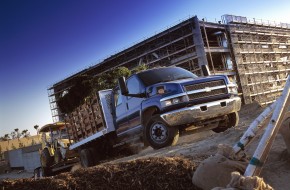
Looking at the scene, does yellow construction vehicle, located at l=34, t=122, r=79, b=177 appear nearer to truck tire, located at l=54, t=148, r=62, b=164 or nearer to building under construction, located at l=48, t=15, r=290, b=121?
truck tire, located at l=54, t=148, r=62, b=164

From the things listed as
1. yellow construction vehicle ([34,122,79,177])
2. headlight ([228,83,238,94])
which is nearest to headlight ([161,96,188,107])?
headlight ([228,83,238,94])

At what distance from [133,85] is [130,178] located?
16.1 feet

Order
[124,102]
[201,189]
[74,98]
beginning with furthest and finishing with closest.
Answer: [74,98] < [124,102] < [201,189]

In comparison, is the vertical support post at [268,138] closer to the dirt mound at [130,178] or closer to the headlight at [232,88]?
the dirt mound at [130,178]

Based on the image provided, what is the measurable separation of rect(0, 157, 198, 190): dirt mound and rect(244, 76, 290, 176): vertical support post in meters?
1.22

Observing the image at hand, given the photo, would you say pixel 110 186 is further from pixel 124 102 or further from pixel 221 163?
pixel 124 102

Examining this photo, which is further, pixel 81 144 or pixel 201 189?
pixel 81 144

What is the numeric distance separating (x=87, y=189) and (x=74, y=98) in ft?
135

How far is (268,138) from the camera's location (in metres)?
3.13

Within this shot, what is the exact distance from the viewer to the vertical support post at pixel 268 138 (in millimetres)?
2936

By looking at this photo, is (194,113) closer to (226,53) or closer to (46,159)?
(46,159)

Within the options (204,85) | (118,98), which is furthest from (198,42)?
(204,85)

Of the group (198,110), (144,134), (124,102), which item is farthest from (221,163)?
(124,102)

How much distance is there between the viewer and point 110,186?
4.43 meters
